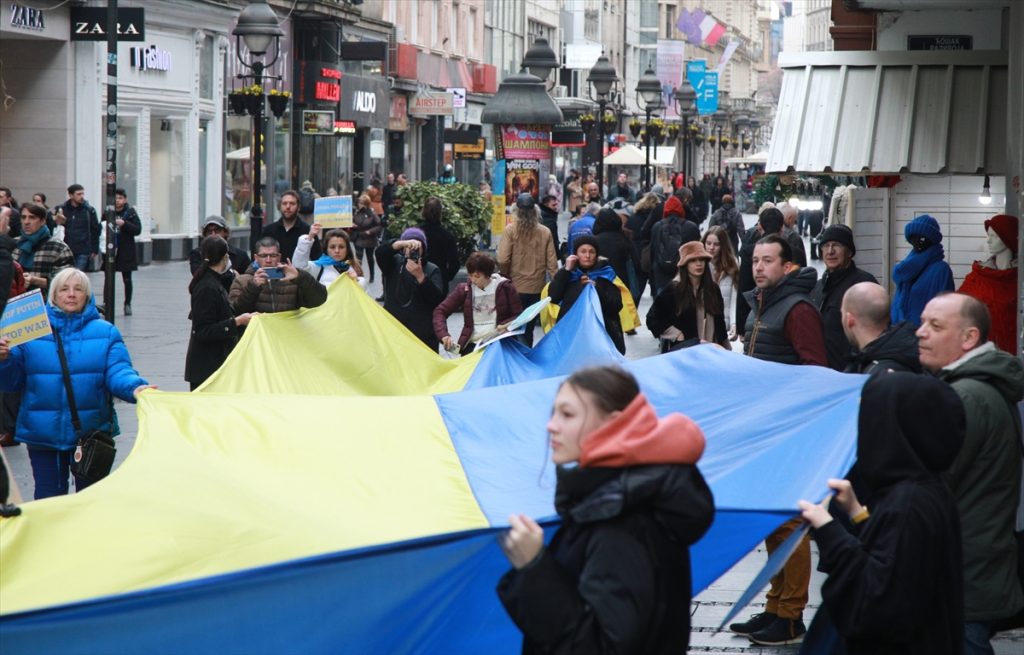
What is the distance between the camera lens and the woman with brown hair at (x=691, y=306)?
41.2 feet

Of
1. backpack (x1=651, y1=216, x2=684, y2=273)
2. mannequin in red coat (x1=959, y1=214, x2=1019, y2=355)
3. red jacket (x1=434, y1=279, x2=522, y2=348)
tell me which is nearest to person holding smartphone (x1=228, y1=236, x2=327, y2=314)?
red jacket (x1=434, y1=279, x2=522, y2=348)

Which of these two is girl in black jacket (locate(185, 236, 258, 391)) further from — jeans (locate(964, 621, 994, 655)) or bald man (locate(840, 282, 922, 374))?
jeans (locate(964, 621, 994, 655))

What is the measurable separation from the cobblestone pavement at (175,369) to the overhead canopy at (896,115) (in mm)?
3156

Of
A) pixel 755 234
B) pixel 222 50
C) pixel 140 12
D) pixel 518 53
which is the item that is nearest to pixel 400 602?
pixel 755 234

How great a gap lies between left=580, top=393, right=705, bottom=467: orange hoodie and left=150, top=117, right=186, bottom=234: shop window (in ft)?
99.4

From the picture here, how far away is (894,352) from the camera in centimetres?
629

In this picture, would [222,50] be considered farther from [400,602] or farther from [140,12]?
[400,602]

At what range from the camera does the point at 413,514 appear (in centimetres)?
550

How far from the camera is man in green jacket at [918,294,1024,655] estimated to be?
17.9 feet

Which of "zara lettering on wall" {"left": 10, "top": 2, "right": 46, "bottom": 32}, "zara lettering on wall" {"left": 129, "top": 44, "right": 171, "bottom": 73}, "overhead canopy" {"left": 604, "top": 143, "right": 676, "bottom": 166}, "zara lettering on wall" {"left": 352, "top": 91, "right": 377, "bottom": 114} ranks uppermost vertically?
"zara lettering on wall" {"left": 10, "top": 2, "right": 46, "bottom": 32}

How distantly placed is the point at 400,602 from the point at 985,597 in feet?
6.46

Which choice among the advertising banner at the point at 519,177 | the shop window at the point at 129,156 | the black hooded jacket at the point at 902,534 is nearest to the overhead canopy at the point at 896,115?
the black hooded jacket at the point at 902,534

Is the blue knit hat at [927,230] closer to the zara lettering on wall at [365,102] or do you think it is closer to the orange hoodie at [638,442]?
the orange hoodie at [638,442]

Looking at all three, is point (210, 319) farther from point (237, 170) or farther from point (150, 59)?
point (237, 170)
